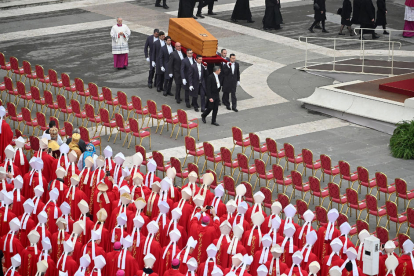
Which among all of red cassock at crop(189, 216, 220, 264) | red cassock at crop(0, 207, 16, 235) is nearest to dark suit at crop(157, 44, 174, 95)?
red cassock at crop(0, 207, 16, 235)

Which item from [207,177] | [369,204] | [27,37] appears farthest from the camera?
[27,37]

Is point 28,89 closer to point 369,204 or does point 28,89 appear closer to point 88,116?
point 88,116

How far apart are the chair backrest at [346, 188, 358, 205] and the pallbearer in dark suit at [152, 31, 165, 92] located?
29.4 ft

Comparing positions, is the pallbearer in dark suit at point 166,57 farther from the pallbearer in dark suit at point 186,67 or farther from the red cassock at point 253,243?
the red cassock at point 253,243

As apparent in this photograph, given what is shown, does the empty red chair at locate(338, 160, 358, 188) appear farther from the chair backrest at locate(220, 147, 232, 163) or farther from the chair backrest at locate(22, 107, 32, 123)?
the chair backrest at locate(22, 107, 32, 123)

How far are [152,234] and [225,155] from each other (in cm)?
495

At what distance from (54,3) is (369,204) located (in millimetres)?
22289

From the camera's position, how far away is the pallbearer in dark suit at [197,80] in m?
20.2

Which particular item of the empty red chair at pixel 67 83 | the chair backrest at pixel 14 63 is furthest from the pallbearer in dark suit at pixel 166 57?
the chair backrest at pixel 14 63

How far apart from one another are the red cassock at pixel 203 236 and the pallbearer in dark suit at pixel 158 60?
1044 cm

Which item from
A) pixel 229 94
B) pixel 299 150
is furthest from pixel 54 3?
pixel 299 150

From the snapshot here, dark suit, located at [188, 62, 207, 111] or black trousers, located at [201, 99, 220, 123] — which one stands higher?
dark suit, located at [188, 62, 207, 111]

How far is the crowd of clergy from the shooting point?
10664mm

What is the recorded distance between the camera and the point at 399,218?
13641 mm
